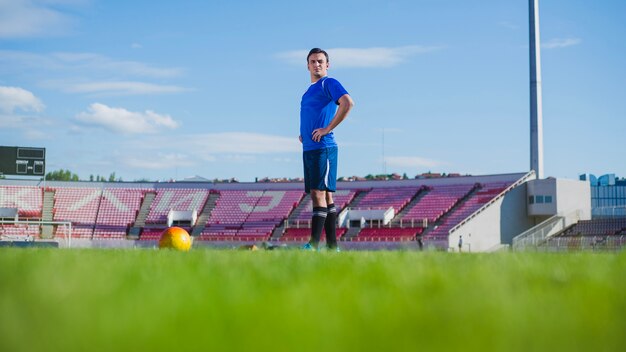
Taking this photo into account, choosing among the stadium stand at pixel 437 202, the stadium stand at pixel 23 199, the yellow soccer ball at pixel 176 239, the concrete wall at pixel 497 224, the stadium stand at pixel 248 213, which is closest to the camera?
the yellow soccer ball at pixel 176 239

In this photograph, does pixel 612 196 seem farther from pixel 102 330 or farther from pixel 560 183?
pixel 102 330

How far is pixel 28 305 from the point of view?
178 cm

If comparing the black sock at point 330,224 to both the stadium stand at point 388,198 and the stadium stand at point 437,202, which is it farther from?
the stadium stand at point 388,198

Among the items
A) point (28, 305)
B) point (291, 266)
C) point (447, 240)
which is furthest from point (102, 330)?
point (447, 240)

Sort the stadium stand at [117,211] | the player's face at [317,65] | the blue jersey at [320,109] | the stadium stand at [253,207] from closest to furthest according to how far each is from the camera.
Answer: the blue jersey at [320,109] → the player's face at [317,65] → the stadium stand at [253,207] → the stadium stand at [117,211]

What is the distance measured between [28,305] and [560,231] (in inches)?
1725

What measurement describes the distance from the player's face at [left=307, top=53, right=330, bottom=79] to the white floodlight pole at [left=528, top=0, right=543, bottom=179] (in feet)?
121

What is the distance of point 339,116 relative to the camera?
29.1 feet

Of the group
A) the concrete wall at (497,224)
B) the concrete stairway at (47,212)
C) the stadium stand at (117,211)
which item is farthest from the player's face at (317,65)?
the stadium stand at (117,211)

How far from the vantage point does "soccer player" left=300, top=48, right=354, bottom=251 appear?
350 inches

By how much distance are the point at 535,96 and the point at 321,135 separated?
127 ft

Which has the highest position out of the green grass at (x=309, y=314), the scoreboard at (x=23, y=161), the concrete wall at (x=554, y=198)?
the scoreboard at (x=23, y=161)

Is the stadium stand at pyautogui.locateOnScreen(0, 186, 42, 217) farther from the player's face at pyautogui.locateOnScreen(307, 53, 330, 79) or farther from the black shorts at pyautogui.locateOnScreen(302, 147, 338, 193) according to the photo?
the black shorts at pyautogui.locateOnScreen(302, 147, 338, 193)

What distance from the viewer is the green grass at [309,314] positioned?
140cm
